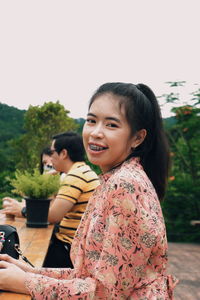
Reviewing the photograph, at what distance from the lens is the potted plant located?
3.15 metres

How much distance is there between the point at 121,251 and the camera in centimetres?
125

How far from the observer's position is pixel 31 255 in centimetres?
235

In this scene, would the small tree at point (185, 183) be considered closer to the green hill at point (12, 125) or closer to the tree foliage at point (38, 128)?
the green hill at point (12, 125)

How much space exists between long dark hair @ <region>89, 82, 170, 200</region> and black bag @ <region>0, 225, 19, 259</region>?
57cm

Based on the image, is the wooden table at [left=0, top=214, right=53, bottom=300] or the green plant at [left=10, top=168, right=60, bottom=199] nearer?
the wooden table at [left=0, top=214, right=53, bottom=300]

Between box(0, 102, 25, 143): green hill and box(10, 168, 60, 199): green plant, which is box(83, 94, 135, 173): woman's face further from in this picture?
box(0, 102, 25, 143): green hill

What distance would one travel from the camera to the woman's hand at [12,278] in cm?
146

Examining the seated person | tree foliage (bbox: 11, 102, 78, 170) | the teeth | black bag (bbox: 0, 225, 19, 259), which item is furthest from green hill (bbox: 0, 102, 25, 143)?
the teeth

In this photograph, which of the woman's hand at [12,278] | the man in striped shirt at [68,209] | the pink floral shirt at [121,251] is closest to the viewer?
the pink floral shirt at [121,251]

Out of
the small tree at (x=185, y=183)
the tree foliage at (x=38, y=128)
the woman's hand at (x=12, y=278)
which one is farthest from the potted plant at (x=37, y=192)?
the tree foliage at (x=38, y=128)

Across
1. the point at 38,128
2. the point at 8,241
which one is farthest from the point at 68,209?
the point at 38,128

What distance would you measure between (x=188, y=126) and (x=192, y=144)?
12.7 inches

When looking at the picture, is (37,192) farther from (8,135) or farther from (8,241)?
(8,135)

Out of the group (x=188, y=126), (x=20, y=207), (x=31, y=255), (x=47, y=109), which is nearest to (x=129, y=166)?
(x=31, y=255)
